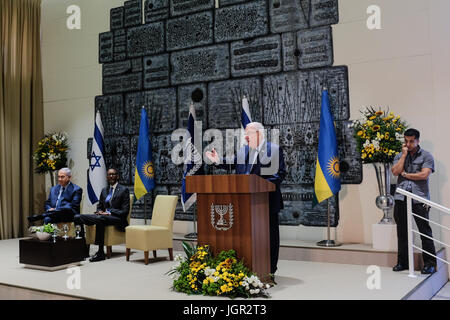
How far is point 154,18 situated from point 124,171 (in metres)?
2.85

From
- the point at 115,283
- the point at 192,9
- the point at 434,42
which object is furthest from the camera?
the point at 192,9

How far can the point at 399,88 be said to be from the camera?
20.2 ft

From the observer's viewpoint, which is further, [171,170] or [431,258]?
[171,170]

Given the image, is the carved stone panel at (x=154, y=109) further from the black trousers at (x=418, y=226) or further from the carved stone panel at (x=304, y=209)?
the black trousers at (x=418, y=226)

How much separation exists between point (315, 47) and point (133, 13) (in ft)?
12.2

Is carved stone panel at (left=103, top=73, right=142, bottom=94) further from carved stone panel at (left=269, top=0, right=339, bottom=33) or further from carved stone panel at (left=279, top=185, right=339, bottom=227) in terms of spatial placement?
carved stone panel at (left=279, top=185, right=339, bottom=227)

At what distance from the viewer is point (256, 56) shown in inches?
285

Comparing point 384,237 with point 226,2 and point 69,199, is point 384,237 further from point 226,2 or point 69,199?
point 69,199

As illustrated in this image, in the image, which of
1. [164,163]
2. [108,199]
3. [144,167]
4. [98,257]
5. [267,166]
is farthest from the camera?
[164,163]

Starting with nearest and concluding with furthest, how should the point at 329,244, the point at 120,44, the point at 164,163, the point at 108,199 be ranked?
the point at 329,244
the point at 108,199
the point at 164,163
the point at 120,44

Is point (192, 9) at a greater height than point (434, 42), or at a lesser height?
greater

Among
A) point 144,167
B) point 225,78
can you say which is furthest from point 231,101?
point 144,167

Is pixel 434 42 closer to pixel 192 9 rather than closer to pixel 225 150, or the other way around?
pixel 225 150

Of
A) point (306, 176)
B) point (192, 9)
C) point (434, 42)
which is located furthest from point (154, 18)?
point (434, 42)
